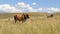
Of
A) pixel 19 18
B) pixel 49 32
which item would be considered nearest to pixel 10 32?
pixel 49 32

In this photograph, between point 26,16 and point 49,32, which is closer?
point 49,32

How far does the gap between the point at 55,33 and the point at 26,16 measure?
54.4 ft

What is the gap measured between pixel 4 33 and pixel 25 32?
931 mm

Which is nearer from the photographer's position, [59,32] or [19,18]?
[59,32]

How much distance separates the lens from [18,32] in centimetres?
773

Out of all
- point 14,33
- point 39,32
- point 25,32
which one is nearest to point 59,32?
point 39,32

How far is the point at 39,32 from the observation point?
7578 millimetres

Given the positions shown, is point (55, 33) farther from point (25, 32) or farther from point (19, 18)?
point (19, 18)

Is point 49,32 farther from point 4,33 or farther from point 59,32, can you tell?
point 4,33

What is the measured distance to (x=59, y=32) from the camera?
7.72m

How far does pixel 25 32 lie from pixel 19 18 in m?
15.6

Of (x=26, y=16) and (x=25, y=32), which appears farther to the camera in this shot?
(x=26, y=16)

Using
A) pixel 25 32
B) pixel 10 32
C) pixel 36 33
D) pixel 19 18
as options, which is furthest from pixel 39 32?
pixel 19 18

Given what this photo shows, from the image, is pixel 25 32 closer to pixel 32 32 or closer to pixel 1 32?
pixel 32 32
